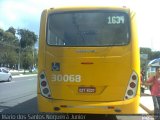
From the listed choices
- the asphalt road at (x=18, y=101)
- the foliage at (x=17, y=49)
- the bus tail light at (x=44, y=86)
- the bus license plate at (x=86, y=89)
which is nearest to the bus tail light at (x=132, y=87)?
the bus license plate at (x=86, y=89)

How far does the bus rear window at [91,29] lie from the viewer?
958 centimetres

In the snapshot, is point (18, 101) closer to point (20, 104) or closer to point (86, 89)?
point (20, 104)

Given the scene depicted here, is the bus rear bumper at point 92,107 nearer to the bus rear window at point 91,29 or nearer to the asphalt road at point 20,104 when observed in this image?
the asphalt road at point 20,104

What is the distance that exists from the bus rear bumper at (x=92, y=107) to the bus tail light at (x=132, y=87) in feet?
0.39

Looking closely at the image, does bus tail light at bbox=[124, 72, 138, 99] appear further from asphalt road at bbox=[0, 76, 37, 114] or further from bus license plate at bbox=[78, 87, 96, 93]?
asphalt road at bbox=[0, 76, 37, 114]

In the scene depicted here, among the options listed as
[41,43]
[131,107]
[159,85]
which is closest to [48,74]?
[41,43]

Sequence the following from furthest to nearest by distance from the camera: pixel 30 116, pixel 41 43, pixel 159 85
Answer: pixel 159 85
pixel 41 43
pixel 30 116

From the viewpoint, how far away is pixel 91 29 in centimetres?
968

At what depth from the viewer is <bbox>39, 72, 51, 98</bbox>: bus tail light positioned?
9553mm

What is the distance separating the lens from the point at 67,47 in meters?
9.59

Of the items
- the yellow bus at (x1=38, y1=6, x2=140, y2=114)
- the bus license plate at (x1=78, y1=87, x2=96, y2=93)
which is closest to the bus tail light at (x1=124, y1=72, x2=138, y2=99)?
the yellow bus at (x1=38, y1=6, x2=140, y2=114)

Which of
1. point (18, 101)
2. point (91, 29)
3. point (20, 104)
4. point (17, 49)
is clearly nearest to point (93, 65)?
point (91, 29)

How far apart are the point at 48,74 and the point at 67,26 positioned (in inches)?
51.0

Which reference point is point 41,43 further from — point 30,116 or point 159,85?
point 159,85
